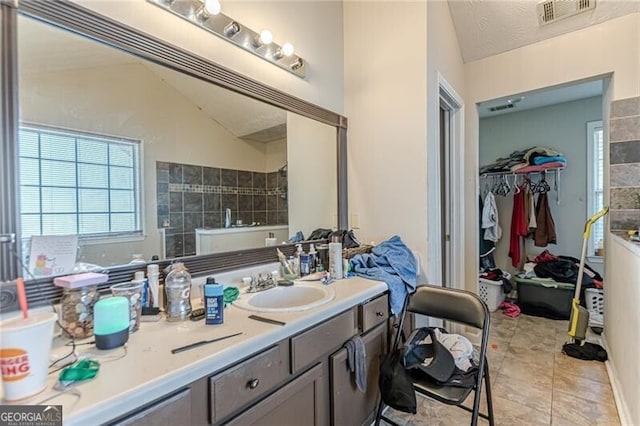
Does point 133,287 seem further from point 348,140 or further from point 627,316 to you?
point 627,316

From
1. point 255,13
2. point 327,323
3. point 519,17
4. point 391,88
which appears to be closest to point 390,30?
point 391,88

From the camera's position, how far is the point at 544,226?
13.4ft

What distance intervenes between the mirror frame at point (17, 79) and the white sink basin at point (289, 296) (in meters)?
0.25

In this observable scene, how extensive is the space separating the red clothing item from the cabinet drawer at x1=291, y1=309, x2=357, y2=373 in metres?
3.59

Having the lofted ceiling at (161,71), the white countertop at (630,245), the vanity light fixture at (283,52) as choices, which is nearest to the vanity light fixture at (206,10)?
the lofted ceiling at (161,71)

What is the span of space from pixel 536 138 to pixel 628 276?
Result: 3.03 meters

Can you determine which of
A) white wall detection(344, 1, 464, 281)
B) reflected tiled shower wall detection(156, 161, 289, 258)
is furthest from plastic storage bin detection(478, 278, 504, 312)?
reflected tiled shower wall detection(156, 161, 289, 258)

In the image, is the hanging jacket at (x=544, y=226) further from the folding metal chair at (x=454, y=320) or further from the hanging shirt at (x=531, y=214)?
the folding metal chair at (x=454, y=320)

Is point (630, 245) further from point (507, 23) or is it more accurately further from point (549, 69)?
point (507, 23)

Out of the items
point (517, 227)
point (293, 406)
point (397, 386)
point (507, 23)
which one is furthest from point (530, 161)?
point (293, 406)

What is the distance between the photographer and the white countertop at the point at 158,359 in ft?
2.37

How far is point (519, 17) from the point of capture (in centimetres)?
264

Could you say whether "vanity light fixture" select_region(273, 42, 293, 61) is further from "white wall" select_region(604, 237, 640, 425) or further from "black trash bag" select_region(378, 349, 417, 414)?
"white wall" select_region(604, 237, 640, 425)

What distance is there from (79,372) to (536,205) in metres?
4.88
